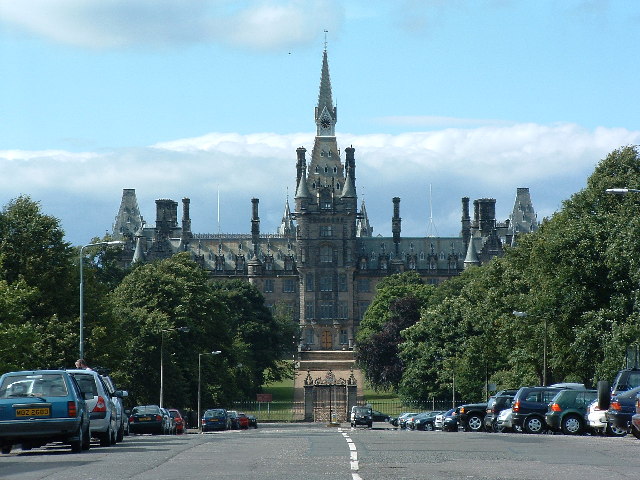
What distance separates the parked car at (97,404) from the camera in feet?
112

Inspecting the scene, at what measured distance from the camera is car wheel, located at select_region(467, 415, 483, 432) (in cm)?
5778

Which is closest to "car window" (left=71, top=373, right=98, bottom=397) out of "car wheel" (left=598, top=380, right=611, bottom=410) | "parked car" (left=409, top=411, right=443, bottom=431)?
"car wheel" (left=598, top=380, right=611, bottom=410)

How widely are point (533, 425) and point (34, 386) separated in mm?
21846

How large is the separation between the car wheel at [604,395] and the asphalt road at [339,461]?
3439mm

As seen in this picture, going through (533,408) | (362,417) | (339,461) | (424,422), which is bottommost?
(362,417)

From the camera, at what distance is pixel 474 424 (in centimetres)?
5794

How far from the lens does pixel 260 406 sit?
122375 mm

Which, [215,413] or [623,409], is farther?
[215,413]

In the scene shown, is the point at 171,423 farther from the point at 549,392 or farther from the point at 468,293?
the point at 468,293

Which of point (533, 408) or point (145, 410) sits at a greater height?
point (533, 408)

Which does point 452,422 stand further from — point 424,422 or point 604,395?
point 604,395

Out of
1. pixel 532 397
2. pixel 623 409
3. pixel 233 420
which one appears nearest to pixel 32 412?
pixel 623 409

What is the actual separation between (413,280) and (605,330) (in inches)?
4955

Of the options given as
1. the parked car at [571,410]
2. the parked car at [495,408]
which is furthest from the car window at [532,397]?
the parked car at [495,408]
